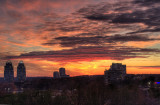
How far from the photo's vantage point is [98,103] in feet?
79.3

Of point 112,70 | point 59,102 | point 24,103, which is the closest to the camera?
point 59,102

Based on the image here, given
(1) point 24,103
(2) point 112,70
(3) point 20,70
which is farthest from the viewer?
(3) point 20,70

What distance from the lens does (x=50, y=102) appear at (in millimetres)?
24438

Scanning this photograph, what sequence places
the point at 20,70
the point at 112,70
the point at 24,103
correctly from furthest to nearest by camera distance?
the point at 20,70 < the point at 112,70 < the point at 24,103

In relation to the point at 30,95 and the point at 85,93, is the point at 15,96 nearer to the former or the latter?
the point at 30,95

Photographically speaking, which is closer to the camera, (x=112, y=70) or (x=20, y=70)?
(x=112, y=70)

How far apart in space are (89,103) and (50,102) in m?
4.16

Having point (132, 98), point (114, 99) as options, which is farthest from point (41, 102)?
point (132, 98)

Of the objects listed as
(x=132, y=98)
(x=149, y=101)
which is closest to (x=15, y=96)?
(x=132, y=98)

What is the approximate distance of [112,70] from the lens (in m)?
Answer: 113

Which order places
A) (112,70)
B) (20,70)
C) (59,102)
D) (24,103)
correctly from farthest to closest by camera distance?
(20,70), (112,70), (24,103), (59,102)

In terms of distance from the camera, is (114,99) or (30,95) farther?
(30,95)

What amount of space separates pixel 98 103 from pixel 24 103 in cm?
861

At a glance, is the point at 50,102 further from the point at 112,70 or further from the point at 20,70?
the point at 20,70
